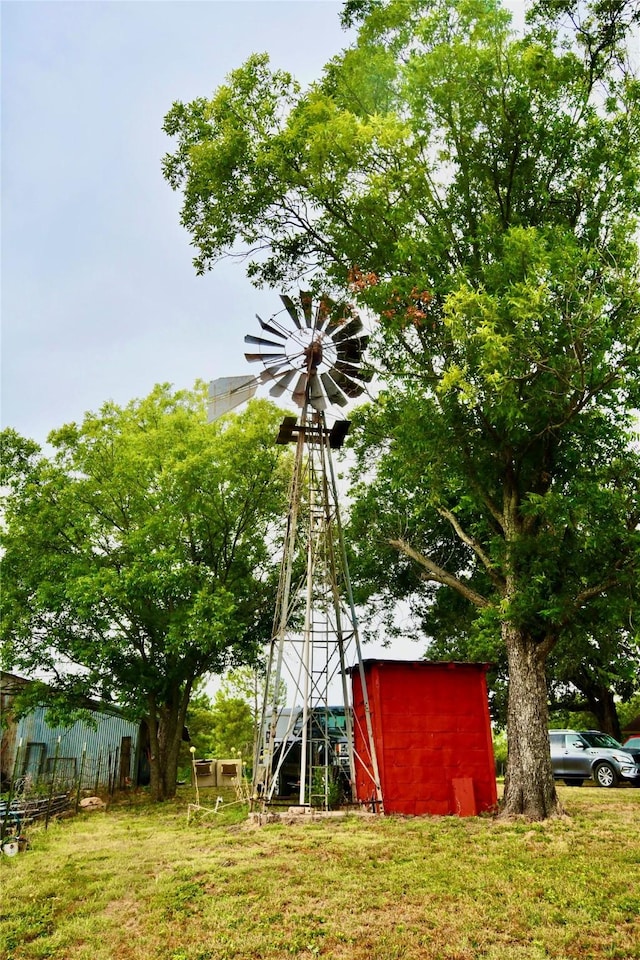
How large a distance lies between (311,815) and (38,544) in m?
11.6

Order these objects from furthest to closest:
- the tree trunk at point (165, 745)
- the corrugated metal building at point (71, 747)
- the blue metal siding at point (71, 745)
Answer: the blue metal siding at point (71, 745) → the corrugated metal building at point (71, 747) → the tree trunk at point (165, 745)

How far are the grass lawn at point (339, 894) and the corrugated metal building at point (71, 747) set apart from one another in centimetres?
1054

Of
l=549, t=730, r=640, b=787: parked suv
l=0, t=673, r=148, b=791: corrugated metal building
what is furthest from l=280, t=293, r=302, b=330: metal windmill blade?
l=549, t=730, r=640, b=787: parked suv

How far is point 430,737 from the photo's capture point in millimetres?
14195

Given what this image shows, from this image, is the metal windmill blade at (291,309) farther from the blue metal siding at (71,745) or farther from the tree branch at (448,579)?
the blue metal siding at (71,745)

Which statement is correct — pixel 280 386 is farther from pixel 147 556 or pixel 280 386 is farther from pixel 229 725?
pixel 229 725

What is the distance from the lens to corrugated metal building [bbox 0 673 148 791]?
21.6m

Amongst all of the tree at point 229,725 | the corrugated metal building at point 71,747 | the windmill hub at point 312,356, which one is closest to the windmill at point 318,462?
the windmill hub at point 312,356

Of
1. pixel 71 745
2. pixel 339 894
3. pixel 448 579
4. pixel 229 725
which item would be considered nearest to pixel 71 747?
pixel 71 745

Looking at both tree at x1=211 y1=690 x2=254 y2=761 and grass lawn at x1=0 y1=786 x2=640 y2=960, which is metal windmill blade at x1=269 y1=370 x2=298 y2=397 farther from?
tree at x1=211 y1=690 x2=254 y2=761

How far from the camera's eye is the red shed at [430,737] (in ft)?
44.9

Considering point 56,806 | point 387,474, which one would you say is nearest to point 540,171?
point 387,474

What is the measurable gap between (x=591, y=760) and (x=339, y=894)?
50.4 ft

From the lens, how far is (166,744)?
830 inches
